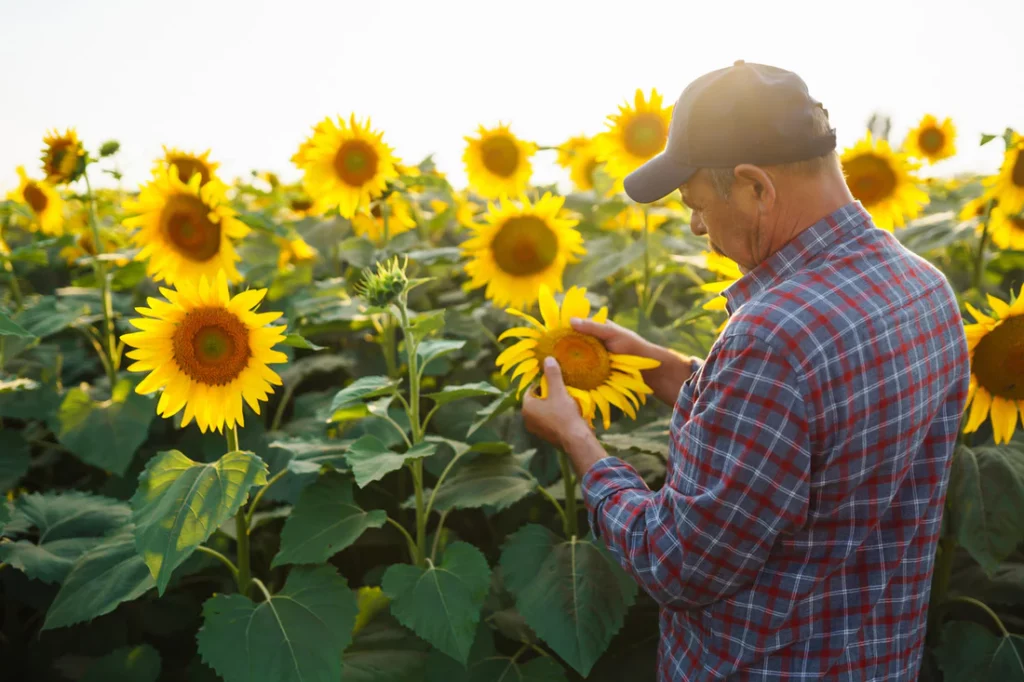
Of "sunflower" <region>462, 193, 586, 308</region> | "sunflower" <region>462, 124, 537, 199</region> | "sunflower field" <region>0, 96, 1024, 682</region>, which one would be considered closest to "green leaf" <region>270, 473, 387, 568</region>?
"sunflower field" <region>0, 96, 1024, 682</region>


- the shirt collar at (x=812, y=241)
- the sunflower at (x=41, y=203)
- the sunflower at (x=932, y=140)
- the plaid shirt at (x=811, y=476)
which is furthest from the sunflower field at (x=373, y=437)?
the sunflower at (x=932, y=140)

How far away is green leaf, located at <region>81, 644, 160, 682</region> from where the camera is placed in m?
2.11

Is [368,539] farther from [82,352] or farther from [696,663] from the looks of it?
[82,352]

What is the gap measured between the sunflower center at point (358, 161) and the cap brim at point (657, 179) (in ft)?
5.75

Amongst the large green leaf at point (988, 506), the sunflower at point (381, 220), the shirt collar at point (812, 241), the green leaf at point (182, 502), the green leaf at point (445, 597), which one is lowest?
the large green leaf at point (988, 506)

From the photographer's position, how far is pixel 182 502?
176 cm

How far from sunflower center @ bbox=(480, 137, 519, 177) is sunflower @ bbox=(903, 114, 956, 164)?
8.35ft

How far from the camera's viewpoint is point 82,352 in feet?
11.4

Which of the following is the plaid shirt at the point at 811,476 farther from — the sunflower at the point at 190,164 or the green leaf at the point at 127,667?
the sunflower at the point at 190,164

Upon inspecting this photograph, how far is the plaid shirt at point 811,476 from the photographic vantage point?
1.32m

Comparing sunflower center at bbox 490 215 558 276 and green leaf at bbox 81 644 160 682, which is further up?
sunflower center at bbox 490 215 558 276

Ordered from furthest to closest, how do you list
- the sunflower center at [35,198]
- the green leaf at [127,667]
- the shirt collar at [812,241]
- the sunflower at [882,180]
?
1. the sunflower center at [35,198]
2. the sunflower at [882,180]
3. the green leaf at [127,667]
4. the shirt collar at [812,241]

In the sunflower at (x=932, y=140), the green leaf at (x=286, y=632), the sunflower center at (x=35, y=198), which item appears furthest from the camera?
the sunflower at (x=932, y=140)

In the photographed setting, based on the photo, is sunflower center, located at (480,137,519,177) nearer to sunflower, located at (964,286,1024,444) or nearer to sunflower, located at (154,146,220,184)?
sunflower, located at (154,146,220,184)
